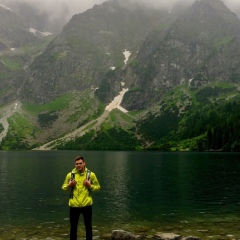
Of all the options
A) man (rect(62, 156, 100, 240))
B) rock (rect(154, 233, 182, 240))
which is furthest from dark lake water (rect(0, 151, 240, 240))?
man (rect(62, 156, 100, 240))

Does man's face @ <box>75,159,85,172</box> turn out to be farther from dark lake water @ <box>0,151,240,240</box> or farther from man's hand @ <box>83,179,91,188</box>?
dark lake water @ <box>0,151,240,240</box>

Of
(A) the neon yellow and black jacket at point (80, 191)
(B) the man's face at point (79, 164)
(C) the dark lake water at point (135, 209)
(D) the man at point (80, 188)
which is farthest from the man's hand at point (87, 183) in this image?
(C) the dark lake water at point (135, 209)

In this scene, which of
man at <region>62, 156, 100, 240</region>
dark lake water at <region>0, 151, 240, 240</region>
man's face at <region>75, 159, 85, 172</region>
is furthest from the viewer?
dark lake water at <region>0, 151, 240, 240</region>

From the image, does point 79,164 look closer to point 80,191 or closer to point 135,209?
point 80,191

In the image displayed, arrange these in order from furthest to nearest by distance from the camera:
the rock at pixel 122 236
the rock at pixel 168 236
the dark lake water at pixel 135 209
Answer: the dark lake water at pixel 135 209 → the rock at pixel 122 236 → the rock at pixel 168 236

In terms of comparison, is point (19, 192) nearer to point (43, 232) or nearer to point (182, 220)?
point (43, 232)

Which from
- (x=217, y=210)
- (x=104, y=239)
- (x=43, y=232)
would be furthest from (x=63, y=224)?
(x=217, y=210)

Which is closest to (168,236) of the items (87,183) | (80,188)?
(80,188)

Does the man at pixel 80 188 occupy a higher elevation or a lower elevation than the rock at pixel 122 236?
higher

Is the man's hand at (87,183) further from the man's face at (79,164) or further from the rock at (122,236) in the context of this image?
the rock at (122,236)

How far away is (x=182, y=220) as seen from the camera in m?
35.5

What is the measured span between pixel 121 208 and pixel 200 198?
14495 mm

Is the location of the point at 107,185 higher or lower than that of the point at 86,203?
lower

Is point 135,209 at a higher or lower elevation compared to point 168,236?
lower
